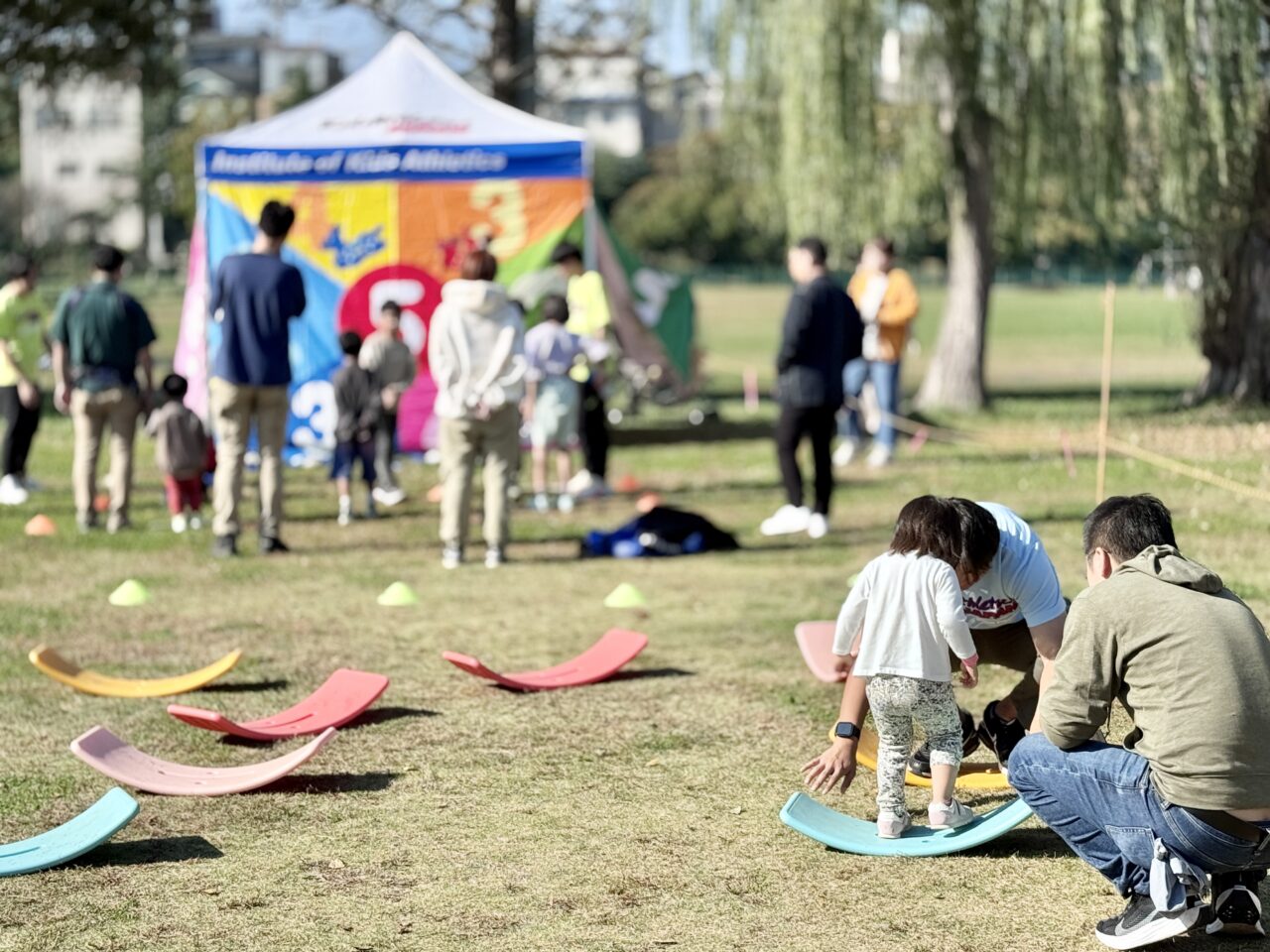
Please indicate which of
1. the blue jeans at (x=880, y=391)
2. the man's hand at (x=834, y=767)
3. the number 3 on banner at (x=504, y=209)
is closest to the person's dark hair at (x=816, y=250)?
the blue jeans at (x=880, y=391)

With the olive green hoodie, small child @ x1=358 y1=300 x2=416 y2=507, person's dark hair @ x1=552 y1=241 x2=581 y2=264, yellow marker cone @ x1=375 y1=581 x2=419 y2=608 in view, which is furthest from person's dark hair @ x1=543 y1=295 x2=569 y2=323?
the olive green hoodie

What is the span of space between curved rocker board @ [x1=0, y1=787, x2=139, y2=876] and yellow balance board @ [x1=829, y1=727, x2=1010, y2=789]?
7.81 feet

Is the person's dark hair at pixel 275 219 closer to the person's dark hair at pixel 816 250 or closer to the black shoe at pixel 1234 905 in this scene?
the person's dark hair at pixel 816 250

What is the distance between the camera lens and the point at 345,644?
8.68 metres

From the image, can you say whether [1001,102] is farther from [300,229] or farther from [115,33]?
[115,33]

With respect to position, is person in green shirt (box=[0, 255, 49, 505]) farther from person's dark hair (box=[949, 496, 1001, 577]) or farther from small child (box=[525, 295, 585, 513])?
person's dark hair (box=[949, 496, 1001, 577])

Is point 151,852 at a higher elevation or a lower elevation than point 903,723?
lower

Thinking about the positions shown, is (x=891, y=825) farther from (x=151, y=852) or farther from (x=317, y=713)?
(x=317, y=713)

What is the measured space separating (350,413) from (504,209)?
3.55m

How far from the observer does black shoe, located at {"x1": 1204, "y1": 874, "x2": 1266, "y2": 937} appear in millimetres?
4602

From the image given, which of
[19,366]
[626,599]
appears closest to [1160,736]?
[626,599]

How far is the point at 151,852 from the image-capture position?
551 cm

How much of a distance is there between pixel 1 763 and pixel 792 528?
637 centimetres

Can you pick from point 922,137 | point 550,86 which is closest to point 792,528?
point 922,137
